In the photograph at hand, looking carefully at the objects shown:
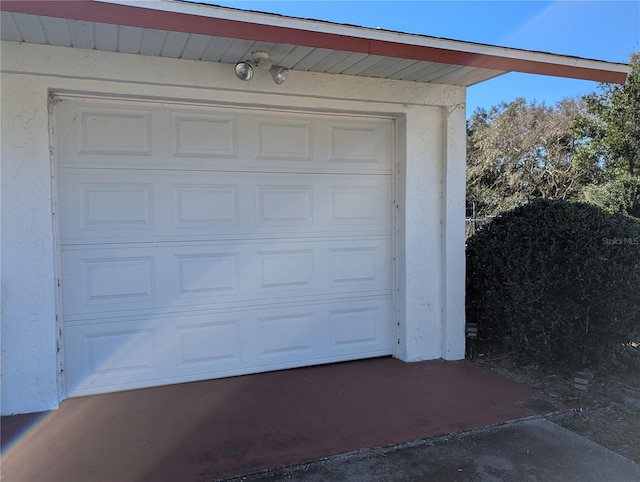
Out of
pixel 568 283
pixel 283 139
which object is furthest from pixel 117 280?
→ pixel 568 283

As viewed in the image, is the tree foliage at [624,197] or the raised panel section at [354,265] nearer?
the raised panel section at [354,265]

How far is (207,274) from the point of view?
4.22 meters

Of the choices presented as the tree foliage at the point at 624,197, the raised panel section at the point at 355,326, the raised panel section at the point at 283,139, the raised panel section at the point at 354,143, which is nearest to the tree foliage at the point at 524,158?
the tree foliage at the point at 624,197

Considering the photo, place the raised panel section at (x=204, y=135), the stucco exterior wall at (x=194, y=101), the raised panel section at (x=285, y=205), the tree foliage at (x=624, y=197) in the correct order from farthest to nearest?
the tree foliage at (x=624, y=197)
the raised panel section at (x=285, y=205)
the raised panel section at (x=204, y=135)
the stucco exterior wall at (x=194, y=101)

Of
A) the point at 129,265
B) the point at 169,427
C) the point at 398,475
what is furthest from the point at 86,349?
the point at 398,475

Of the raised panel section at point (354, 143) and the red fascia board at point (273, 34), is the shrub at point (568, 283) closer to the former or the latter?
the red fascia board at point (273, 34)

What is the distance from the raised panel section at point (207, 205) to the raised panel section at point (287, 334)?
1016 mm

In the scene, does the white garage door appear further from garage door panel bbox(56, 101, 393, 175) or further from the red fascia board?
the red fascia board

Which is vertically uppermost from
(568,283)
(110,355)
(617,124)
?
(617,124)

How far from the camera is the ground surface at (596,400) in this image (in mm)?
3379

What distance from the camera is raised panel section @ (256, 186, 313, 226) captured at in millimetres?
4391

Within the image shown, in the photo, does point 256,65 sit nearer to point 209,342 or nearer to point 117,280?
point 117,280

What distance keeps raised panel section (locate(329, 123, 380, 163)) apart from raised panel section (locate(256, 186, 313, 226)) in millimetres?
488

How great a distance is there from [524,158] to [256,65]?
16743mm
